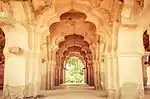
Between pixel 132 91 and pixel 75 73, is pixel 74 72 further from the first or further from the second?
pixel 132 91

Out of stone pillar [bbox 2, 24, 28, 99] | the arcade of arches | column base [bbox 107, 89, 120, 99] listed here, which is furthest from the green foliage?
stone pillar [bbox 2, 24, 28, 99]

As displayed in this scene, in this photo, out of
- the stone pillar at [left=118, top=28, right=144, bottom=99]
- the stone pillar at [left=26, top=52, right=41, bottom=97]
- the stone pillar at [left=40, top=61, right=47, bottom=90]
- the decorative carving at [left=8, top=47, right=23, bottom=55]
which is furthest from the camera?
the stone pillar at [left=40, top=61, right=47, bottom=90]

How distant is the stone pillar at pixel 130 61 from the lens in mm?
9281

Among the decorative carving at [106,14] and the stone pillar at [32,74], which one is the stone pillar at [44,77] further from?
the decorative carving at [106,14]

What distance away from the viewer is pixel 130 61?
9.34m

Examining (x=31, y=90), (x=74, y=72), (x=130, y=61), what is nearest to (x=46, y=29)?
(x=31, y=90)

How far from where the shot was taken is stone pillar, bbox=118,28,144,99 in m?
9.28

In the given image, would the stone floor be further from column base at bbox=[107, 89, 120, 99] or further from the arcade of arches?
the arcade of arches

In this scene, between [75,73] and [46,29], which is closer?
[46,29]

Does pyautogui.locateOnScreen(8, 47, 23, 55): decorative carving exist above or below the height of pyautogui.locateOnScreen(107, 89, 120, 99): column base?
above

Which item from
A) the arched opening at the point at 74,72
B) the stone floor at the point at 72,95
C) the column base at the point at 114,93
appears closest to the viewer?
the column base at the point at 114,93

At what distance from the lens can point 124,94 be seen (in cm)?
931

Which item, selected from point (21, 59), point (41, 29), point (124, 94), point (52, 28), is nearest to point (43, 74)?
point (52, 28)

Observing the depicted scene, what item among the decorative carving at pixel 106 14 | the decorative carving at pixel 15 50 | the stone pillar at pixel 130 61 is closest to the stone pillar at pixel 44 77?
the decorative carving at pixel 106 14
